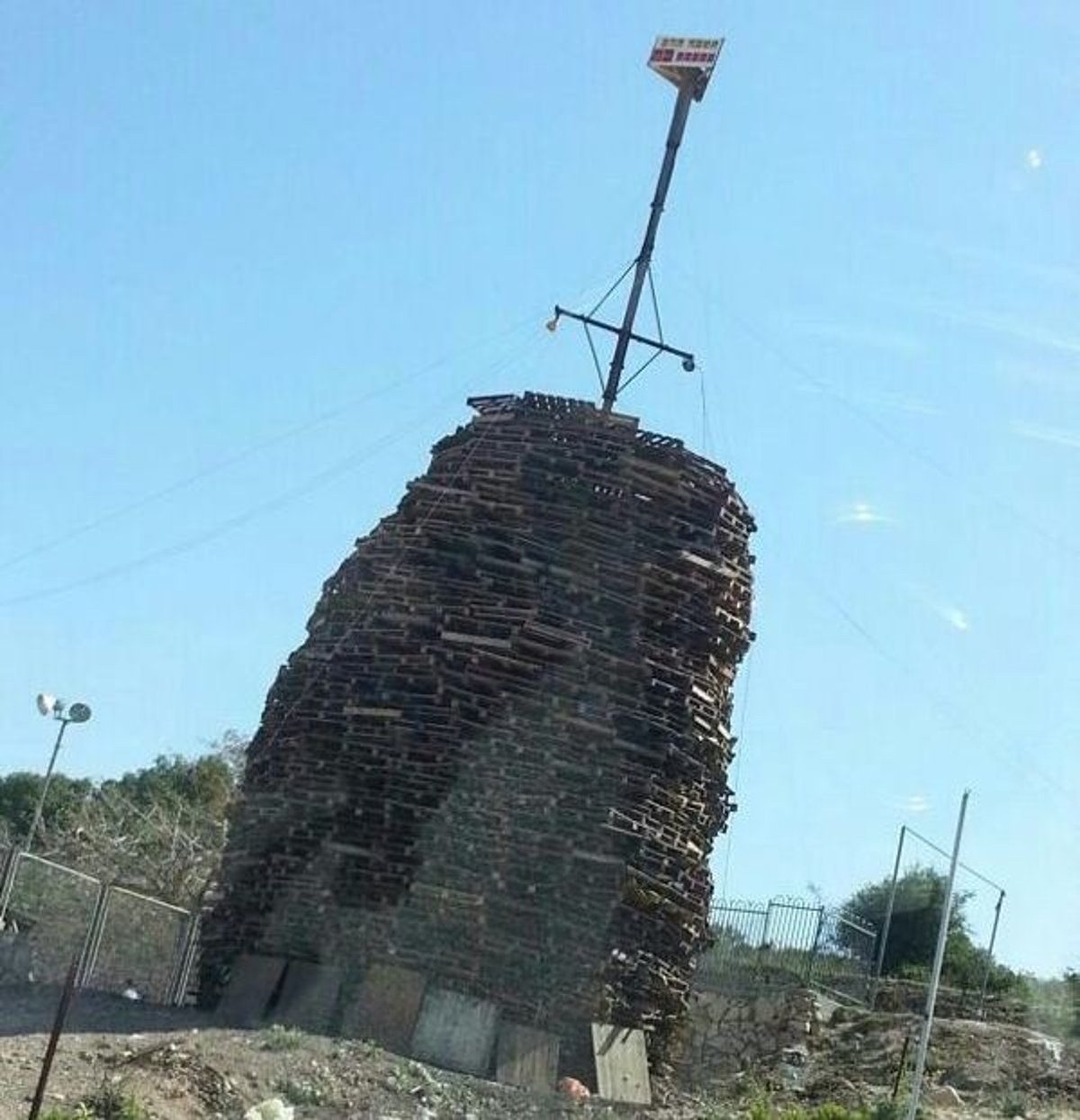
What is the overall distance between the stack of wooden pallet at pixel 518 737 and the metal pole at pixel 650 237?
236 centimetres

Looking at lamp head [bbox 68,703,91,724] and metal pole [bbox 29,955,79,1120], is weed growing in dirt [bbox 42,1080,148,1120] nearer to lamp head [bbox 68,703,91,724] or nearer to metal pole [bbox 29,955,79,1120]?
metal pole [bbox 29,955,79,1120]

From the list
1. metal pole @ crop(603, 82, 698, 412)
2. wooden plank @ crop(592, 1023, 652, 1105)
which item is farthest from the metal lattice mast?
wooden plank @ crop(592, 1023, 652, 1105)

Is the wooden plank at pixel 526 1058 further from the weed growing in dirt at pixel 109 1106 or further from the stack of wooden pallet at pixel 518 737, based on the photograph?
the weed growing in dirt at pixel 109 1106

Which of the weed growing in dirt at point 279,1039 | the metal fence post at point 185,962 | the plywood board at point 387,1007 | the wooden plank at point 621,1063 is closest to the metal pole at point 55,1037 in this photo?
the weed growing in dirt at point 279,1039

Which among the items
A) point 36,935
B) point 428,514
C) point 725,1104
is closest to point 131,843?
point 36,935

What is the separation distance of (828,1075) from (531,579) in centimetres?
644

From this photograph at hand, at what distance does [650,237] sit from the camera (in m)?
22.7

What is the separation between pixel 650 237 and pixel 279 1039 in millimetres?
12186

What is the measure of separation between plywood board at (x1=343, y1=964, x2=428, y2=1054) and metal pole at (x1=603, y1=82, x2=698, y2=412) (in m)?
7.47

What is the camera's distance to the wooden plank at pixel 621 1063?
16.9 m

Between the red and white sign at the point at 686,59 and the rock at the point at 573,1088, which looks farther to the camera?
the red and white sign at the point at 686,59

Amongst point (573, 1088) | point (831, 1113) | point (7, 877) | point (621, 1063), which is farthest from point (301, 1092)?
point (7, 877)

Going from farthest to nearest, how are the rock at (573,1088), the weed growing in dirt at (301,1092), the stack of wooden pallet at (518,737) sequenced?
the stack of wooden pallet at (518,737) → the rock at (573,1088) → the weed growing in dirt at (301,1092)

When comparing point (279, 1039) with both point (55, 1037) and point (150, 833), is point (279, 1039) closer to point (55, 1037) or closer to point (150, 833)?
point (55, 1037)
